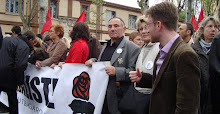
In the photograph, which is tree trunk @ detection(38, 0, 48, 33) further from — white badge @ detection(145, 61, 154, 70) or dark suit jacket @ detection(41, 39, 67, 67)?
white badge @ detection(145, 61, 154, 70)

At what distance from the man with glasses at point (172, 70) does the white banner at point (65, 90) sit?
150 centimetres

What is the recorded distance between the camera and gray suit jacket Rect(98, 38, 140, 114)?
318 centimetres

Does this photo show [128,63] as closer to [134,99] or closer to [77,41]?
[134,99]

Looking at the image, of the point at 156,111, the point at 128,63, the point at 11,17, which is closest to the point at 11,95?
the point at 128,63

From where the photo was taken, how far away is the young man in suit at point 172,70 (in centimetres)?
171

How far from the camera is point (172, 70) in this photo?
1.83 m

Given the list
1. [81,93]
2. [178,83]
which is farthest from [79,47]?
[178,83]

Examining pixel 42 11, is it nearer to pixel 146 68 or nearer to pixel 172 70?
pixel 146 68

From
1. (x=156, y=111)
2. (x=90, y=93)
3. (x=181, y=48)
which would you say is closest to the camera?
(x=181, y=48)

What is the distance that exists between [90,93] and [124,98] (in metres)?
0.81

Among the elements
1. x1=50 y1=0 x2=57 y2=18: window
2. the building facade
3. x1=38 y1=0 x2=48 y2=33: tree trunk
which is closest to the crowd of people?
x1=38 y1=0 x2=48 y2=33: tree trunk

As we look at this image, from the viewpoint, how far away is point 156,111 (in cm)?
192

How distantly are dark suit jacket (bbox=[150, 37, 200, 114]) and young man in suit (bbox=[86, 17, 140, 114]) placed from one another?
1.27 m

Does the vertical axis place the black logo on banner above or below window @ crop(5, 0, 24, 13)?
below
